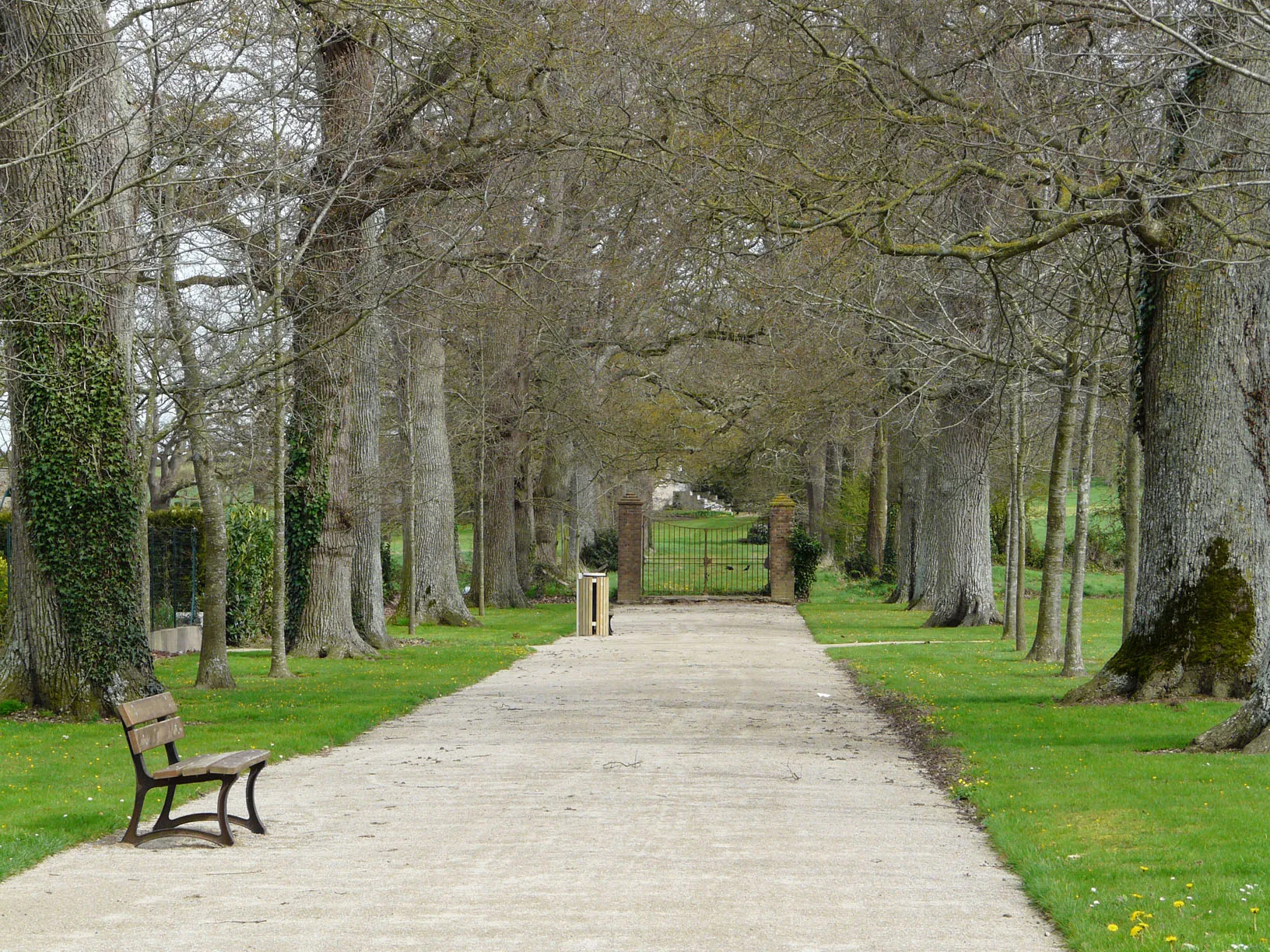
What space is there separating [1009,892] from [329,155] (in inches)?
494

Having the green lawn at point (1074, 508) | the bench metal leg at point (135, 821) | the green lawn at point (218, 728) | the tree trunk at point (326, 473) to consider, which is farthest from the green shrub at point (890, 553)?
the bench metal leg at point (135, 821)

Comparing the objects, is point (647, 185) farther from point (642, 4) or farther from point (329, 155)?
point (642, 4)

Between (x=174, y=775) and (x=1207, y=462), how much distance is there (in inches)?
414

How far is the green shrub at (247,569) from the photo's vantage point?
24.7 m

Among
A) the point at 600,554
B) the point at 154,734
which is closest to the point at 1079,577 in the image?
the point at 154,734

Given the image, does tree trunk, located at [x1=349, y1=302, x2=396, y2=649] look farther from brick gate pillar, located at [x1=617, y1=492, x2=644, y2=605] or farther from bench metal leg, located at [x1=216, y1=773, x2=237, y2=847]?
brick gate pillar, located at [x1=617, y1=492, x2=644, y2=605]

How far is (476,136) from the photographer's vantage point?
63.5ft

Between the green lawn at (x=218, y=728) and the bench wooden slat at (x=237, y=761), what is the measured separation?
932mm

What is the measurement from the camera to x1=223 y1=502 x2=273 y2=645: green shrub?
81.0ft

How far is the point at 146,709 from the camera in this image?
846 centimetres

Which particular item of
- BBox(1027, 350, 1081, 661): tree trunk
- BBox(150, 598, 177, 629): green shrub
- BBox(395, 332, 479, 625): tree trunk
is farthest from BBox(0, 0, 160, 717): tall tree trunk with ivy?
BBox(395, 332, 479, 625): tree trunk

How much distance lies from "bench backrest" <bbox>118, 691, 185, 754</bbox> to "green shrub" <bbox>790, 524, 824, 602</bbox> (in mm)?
31364

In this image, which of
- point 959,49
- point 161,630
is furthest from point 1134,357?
point 161,630

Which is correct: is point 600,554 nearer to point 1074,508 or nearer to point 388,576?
point 388,576
